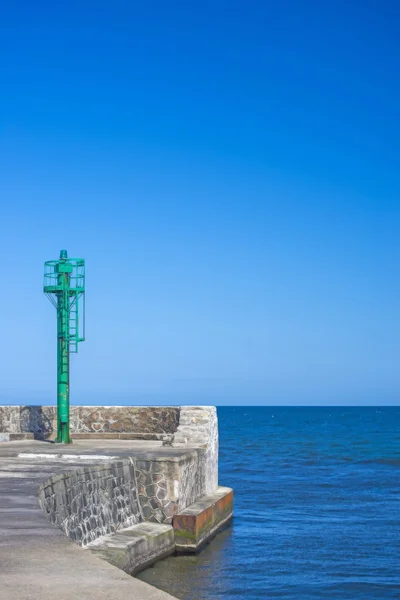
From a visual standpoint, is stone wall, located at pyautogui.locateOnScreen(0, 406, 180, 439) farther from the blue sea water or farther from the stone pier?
the blue sea water

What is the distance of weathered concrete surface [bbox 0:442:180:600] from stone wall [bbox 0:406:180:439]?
9.56 metres

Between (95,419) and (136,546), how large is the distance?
7575mm

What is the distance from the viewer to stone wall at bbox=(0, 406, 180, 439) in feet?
56.7

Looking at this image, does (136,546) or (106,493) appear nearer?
(136,546)

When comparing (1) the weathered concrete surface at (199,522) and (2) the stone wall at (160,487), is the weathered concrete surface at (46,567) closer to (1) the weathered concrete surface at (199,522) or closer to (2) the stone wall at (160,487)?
(2) the stone wall at (160,487)

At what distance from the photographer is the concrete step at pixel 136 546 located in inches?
375

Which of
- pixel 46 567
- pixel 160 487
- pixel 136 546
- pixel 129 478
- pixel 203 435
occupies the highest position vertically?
pixel 203 435

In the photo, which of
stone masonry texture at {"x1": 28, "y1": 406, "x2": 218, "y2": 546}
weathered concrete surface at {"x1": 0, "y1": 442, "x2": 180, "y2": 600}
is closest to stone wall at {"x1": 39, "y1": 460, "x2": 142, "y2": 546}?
stone masonry texture at {"x1": 28, "y1": 406, "x2": 218, "y2": 546}

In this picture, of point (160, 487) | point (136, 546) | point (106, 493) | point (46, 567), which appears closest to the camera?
point (46, 567)

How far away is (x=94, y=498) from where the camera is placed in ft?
33.2

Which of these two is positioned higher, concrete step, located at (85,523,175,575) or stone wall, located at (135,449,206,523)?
stone wall, located at (135,449,206,523)

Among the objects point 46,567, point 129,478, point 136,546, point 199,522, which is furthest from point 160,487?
point 46,567

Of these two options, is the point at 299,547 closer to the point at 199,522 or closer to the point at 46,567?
the point at 199,522

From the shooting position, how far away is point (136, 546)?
1040 centimetres
